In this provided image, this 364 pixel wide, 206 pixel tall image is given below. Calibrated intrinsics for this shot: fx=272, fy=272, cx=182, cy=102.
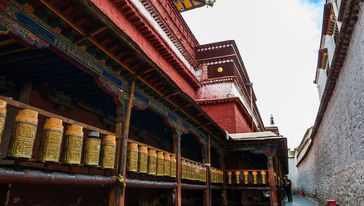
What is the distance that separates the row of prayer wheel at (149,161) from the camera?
193 inches

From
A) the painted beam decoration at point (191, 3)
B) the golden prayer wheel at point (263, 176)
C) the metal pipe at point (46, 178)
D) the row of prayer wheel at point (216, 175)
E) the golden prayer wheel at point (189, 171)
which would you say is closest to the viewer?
the metal pipe at point (46, 178)

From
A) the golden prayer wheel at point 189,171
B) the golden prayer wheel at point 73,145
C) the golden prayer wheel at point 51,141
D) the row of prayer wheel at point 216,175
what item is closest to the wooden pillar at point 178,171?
the golden prayer wheel at point 189,171

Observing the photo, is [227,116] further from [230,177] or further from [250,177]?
[250,177]

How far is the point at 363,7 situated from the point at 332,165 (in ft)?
24.9

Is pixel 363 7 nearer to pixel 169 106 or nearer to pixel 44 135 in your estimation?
pixel 169 106

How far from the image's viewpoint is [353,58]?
6.79m

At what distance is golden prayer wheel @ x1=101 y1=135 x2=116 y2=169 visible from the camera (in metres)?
4.23

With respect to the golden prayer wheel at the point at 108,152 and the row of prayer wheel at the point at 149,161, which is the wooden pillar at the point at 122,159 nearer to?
the golden prayer wheel at the point at 108,152

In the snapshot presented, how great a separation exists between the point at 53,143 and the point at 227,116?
38.2 feet

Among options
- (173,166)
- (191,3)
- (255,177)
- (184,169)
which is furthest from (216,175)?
(191,3)

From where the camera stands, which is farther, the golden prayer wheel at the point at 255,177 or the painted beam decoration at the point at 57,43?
the golden prayer wheel at the point at 255,177

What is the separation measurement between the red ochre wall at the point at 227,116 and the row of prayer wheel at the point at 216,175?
13.6 feet

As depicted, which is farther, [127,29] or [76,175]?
[127,29]

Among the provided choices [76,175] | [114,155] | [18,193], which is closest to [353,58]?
[114,155]
